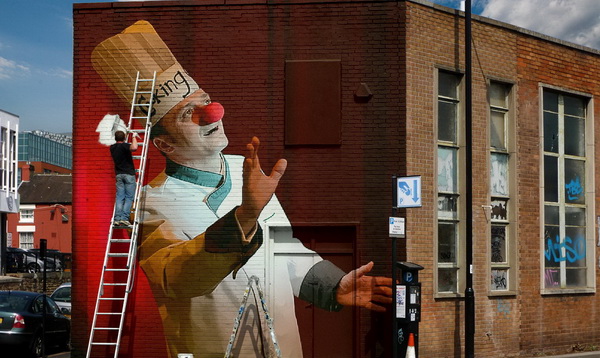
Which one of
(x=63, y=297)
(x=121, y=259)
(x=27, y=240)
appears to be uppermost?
(x=121, y=259)

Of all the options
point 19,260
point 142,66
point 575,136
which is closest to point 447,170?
point 575,136

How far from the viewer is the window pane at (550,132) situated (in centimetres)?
1819

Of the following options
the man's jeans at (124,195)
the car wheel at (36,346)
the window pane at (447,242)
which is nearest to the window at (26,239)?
the car wheel at (36,346)

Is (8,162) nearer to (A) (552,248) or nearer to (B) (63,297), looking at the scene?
(B) (63,297)

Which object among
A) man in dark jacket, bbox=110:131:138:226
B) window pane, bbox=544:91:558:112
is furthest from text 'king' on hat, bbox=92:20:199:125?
window pane, bbox=544:91:558:112

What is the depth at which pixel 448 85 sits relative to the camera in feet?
54.2

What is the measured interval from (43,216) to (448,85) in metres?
59.1

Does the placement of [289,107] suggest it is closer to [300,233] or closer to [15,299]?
[300,233]

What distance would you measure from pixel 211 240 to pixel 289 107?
292cm

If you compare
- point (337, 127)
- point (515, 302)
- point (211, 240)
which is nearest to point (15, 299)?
point (211, 240)

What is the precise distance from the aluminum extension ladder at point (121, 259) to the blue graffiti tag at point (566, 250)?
9.05 m

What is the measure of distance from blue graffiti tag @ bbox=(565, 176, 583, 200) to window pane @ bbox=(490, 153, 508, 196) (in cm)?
222

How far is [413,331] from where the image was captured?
45.4 ft

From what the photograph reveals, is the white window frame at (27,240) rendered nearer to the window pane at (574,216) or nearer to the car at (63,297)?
the car at (63,297)
